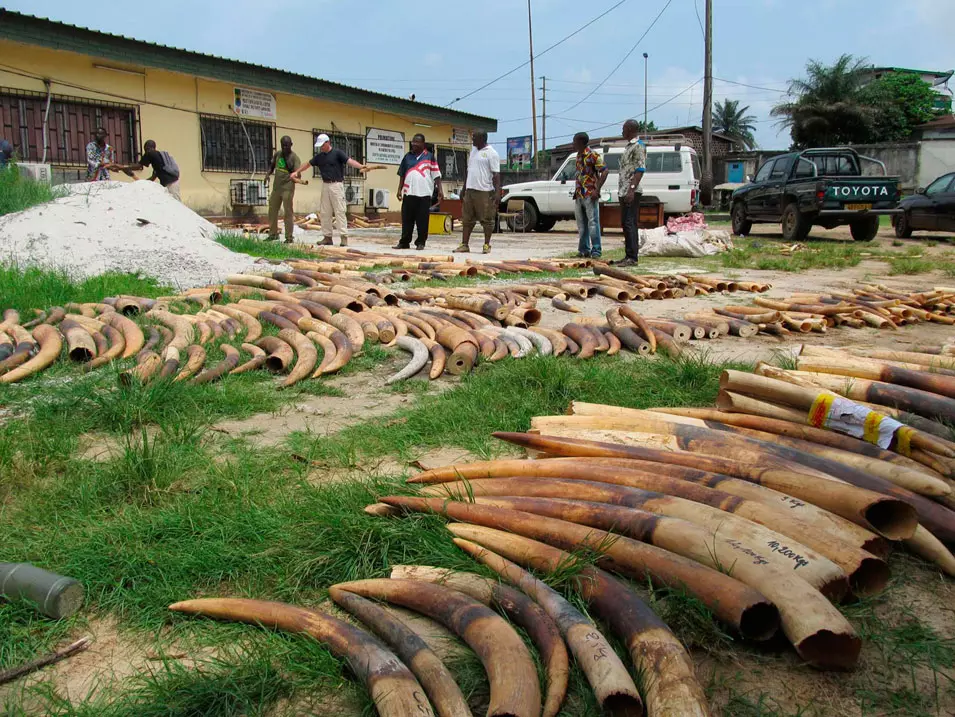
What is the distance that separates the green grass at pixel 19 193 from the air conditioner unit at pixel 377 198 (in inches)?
485

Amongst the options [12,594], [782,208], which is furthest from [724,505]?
[782,208]

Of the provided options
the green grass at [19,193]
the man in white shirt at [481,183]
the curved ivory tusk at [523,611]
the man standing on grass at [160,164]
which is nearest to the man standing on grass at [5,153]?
the green grass at [19,193]

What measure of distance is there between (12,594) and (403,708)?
129 cm

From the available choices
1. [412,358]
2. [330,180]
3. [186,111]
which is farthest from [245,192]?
[412,358]

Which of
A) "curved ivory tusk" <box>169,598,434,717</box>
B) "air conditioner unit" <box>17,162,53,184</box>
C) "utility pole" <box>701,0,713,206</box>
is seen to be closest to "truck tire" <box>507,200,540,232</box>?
"utility pole" <box>701,0,713,206</box>

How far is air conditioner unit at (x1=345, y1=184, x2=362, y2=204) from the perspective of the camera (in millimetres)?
22112

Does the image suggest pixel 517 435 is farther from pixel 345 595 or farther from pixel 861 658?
pixel 861 658

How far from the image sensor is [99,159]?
45.8ft

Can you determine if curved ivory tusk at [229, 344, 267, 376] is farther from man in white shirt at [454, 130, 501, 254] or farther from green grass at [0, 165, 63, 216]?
man in white shirt at [454, 130, 501, 254]

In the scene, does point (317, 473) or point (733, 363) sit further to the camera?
point (733, 363)

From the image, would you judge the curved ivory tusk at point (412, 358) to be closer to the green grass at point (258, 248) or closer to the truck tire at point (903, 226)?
the green grass at point (258, 248)

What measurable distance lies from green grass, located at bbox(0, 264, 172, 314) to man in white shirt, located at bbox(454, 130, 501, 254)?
538cm

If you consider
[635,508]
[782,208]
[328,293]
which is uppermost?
[782,208]

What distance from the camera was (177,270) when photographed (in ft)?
28.1
